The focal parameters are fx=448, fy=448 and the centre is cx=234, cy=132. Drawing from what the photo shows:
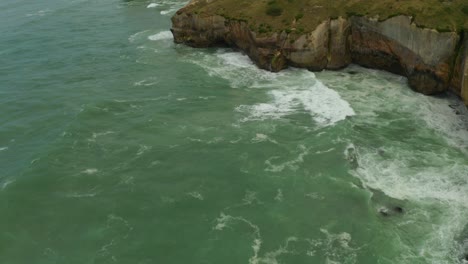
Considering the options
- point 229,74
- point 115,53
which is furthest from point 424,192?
point 115,53

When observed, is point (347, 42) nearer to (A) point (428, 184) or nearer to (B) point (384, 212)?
(A) point (428, 184)

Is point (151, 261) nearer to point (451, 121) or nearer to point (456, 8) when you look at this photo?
point (451, 121)

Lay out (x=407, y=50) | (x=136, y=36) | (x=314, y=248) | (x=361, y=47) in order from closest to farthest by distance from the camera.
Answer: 1. (x=314, y=248)
2. (x=407, y=50)
3. (x=361, y=47)
4. (x=136, y=36)

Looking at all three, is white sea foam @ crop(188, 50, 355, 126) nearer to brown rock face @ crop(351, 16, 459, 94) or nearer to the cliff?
the cliff

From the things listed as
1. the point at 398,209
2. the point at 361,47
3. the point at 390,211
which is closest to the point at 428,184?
the point at 398,209

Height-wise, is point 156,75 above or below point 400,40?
below

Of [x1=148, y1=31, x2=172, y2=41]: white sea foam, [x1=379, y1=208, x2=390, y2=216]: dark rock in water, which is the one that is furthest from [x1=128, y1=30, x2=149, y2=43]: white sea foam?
[x1=379, y1=208, x2=390, y2=216]: dark rock in water

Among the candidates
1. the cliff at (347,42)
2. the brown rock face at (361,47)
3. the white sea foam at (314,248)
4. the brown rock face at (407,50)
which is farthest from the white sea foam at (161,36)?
the white sea foam at (314,248)

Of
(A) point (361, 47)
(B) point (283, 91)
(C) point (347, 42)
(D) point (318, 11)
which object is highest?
(D) point (318, 11)
